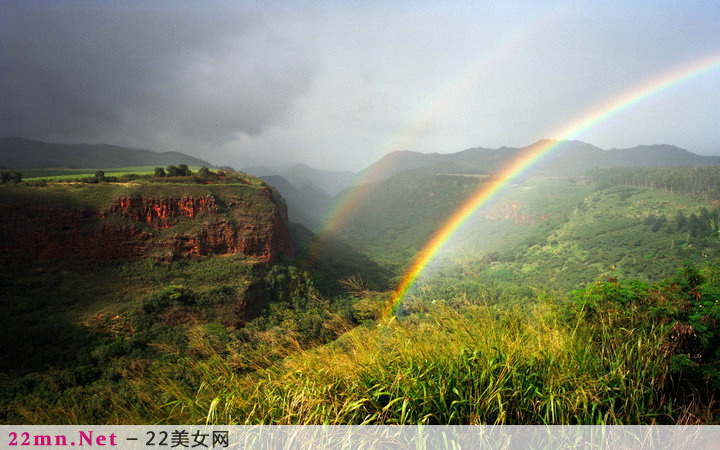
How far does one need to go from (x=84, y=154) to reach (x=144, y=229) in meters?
118

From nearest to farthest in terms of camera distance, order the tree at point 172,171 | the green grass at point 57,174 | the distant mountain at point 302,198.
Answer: the green grass at point 57,174
the tree at point 172,171
the distant mountain at point 302,198

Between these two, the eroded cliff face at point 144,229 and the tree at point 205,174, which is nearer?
the eroded cliff face at point 144,229

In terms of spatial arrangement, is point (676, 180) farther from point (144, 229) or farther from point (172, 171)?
point (144, 229)

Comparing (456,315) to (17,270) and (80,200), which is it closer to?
(17,270)

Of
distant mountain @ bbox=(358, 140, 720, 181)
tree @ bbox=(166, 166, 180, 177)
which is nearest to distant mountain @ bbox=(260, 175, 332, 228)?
distant mountain @ bbox=(358, 140, 720, 181)

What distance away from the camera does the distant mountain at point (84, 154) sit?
97.0 m

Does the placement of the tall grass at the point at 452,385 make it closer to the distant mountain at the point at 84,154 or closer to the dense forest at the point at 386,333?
the dense forest at the point at 386,333

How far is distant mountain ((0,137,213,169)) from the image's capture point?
9700 cm

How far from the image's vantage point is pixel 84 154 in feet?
355

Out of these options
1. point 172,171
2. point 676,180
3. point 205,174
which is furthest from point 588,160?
point 172,171

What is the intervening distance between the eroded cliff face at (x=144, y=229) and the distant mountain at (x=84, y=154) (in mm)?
75836

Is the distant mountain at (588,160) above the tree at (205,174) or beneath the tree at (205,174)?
above

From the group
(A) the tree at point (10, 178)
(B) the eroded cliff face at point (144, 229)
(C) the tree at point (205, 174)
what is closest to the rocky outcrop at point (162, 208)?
(B) the eroded cliff face at point (144, 229)

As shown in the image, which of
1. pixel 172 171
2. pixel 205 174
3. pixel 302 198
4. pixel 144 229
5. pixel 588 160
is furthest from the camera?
pixel 302 198
